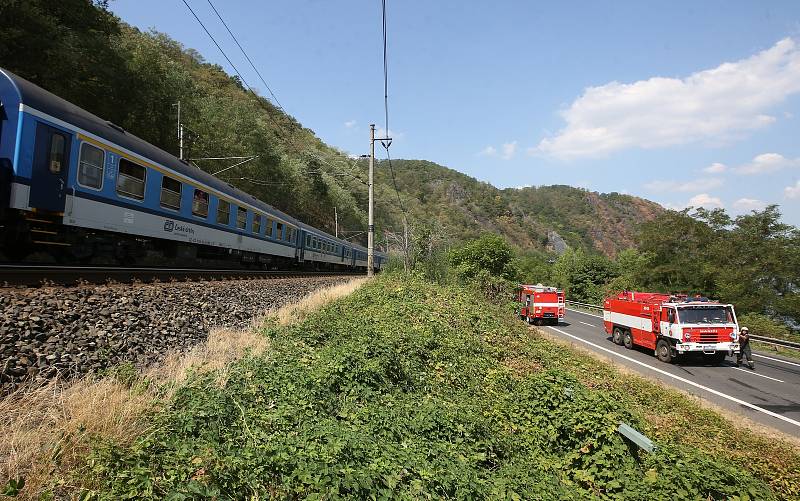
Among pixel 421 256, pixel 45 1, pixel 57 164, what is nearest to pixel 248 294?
pixel 57 164

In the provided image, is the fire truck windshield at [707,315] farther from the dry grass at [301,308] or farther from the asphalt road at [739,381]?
the dry grass at [301,308]

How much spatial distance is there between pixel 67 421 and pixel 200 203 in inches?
447

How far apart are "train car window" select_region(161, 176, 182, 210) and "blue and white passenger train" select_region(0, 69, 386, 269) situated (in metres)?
0.03

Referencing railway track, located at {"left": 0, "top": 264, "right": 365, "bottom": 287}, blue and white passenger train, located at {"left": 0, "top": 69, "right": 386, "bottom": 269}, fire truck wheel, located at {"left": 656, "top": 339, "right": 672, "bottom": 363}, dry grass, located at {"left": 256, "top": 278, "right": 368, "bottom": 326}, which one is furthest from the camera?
fire truck wheel, located at {"left": 656, "top": 339, "right": 672, "bottom": 363}

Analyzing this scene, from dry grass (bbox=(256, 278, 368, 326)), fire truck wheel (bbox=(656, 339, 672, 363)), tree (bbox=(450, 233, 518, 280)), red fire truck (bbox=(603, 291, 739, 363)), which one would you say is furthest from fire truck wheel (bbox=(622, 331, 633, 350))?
dry grass (bbox=(256, 278, 368, 326))

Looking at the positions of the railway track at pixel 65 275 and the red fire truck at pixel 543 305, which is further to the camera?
the red fire truck at pixel 543 305

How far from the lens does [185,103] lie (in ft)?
102

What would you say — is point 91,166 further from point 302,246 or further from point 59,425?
point 302,246

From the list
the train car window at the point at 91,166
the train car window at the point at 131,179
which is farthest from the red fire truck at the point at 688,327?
the train car window at the point at 91,166

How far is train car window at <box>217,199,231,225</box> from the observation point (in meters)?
15.6

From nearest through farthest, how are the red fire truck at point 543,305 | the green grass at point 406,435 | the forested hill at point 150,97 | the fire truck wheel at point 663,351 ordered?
the green grass at point 406,435 < the forested hill at point 150,97 < the fire truck wheel at point 663,351 < the red fire truck at point 543,305

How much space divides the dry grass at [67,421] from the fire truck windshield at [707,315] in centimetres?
1828

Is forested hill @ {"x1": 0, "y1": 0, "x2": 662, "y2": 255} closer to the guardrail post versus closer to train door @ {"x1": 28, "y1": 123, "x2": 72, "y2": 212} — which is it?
train door @ {"x1": 28, "y1": 123, "x2": 72, "y2": 212}

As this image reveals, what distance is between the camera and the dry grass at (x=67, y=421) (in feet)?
10.4
